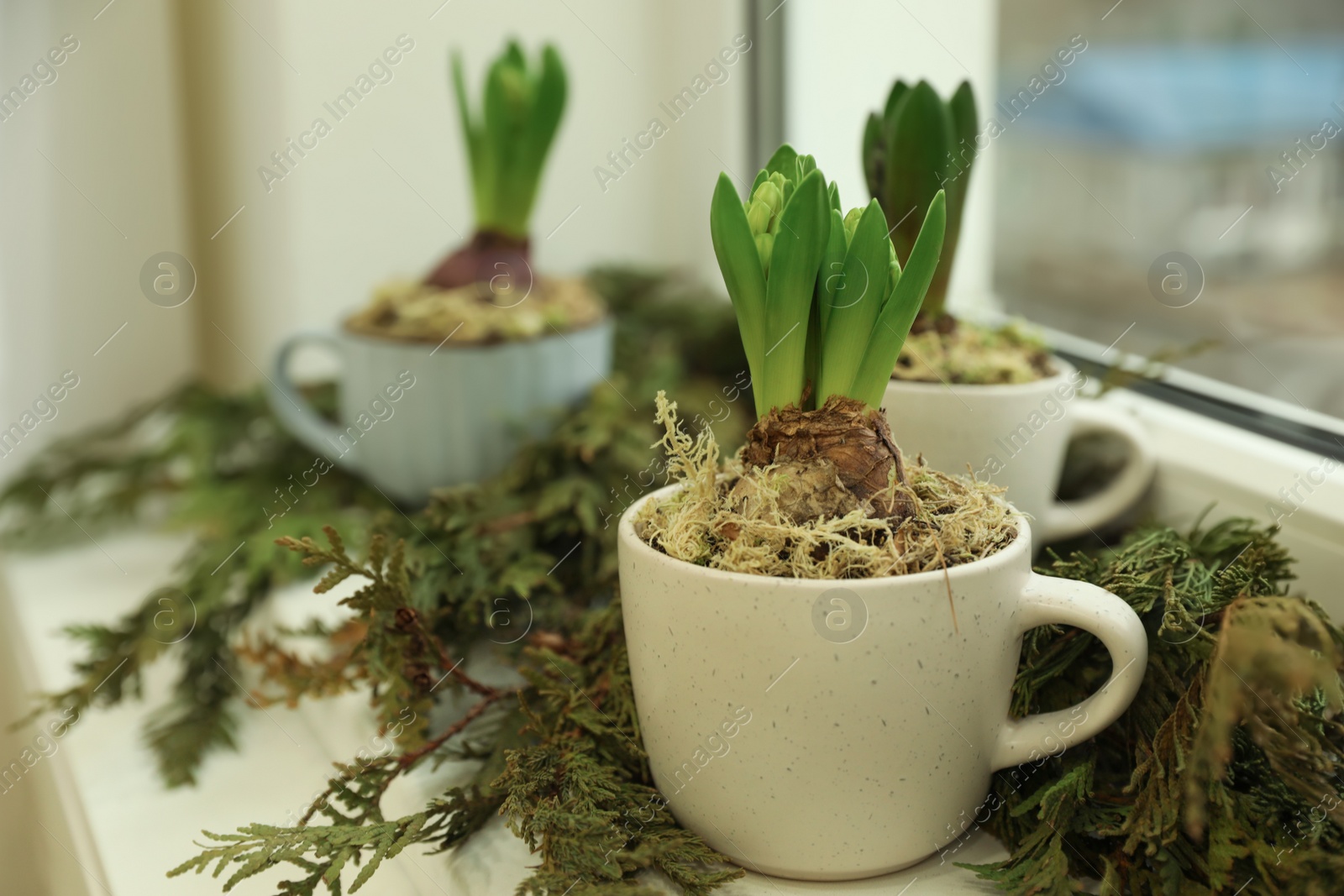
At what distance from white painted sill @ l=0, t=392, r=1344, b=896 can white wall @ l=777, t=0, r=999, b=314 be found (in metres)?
0.26

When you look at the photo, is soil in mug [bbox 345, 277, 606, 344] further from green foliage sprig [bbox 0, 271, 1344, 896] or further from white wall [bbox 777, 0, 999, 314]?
white wall [bbox 777, 0, 999, 314]

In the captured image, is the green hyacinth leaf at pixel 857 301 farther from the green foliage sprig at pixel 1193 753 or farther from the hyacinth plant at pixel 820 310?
the green foliage sprig at pixel 1193 753

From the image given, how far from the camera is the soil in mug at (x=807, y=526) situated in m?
0.38

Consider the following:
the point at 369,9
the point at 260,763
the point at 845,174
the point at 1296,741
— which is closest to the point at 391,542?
the point at 260,763

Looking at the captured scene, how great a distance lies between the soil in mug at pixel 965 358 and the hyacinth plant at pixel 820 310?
12 cm

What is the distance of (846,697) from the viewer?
37cm

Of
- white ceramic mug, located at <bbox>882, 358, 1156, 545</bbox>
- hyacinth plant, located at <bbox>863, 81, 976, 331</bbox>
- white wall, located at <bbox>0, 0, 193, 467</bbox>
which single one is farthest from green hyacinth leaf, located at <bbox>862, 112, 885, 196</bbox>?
white wall, located at <bbox>0, 0, 193, 467</bbox>

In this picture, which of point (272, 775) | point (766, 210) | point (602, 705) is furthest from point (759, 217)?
point (272, 775)

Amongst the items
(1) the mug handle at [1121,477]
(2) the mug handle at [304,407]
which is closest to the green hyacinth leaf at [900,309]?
(1) the mug handle at [1121,477]

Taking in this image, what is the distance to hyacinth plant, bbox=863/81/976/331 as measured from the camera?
1.73 feet

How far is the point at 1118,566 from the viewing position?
46cm

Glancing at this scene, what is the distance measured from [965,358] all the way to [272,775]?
0.43 meters

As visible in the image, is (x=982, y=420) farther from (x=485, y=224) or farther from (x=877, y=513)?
(x=485, y=224)

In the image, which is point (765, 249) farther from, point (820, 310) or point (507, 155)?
point (507, 155)
